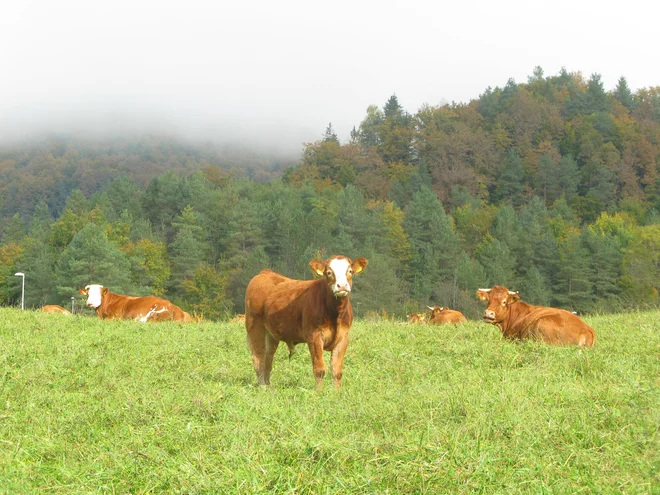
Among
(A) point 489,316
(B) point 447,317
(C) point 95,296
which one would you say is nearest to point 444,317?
(B) point 447,317

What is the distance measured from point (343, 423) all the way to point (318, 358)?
235cm

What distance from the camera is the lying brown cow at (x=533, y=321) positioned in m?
11.1

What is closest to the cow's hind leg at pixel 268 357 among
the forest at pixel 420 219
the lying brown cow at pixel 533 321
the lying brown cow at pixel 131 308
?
the lying brown cow at pixel 533 321

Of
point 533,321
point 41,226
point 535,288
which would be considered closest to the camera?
point 533,321

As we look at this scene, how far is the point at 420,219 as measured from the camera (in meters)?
97.4

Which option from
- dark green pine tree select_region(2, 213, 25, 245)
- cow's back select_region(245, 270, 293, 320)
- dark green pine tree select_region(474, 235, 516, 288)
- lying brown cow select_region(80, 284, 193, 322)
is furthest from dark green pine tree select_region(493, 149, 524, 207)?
cow's back select_region(245, 270, 293, 320)

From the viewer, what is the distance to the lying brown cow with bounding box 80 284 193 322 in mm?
18406

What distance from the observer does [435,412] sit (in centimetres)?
608

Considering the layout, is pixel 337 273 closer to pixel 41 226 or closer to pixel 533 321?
pixel 533 321

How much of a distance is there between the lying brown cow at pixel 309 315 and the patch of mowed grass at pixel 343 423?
0.44 metres

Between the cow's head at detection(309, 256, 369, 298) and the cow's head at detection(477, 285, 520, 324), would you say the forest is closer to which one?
the cow's head at detection(477, 285, 520, 324)

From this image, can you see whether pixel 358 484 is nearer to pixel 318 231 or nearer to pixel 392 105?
pixel 318 231

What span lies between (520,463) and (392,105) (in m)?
159

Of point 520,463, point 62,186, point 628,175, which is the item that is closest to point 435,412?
point 520,463
